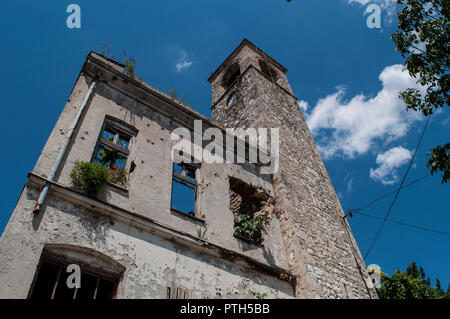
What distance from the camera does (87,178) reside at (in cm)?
549

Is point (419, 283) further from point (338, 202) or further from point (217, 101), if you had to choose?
point (217, 101)

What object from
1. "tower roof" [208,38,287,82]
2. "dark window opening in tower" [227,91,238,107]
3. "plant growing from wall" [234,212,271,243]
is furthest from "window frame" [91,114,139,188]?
"tower roof" [208,38,287,82]

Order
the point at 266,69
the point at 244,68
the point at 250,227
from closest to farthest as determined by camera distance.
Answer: the point at 250,227 → the point at 244,68 → the point at 266,69

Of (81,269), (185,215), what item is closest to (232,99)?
(185,215)

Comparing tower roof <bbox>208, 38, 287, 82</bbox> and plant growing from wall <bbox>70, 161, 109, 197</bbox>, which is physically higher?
tower roof <bbox>208, 38, 287, 82</bbox>

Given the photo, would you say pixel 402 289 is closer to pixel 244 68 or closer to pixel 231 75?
pixel 244 68

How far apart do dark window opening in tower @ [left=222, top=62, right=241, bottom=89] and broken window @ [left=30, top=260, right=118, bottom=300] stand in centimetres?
1298

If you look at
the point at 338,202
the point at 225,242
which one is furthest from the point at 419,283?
the point at 225,242

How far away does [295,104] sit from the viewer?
48.1 feet

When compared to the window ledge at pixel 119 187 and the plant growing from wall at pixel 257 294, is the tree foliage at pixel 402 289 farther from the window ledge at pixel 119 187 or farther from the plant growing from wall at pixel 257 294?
the window ledge at pixel 119 187

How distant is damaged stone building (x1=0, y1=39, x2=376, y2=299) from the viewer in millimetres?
4816

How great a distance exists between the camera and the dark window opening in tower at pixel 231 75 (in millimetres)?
16688

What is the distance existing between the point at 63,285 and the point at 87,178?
1691 mm

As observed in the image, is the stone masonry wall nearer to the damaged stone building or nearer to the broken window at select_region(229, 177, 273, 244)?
the damaged stone building
